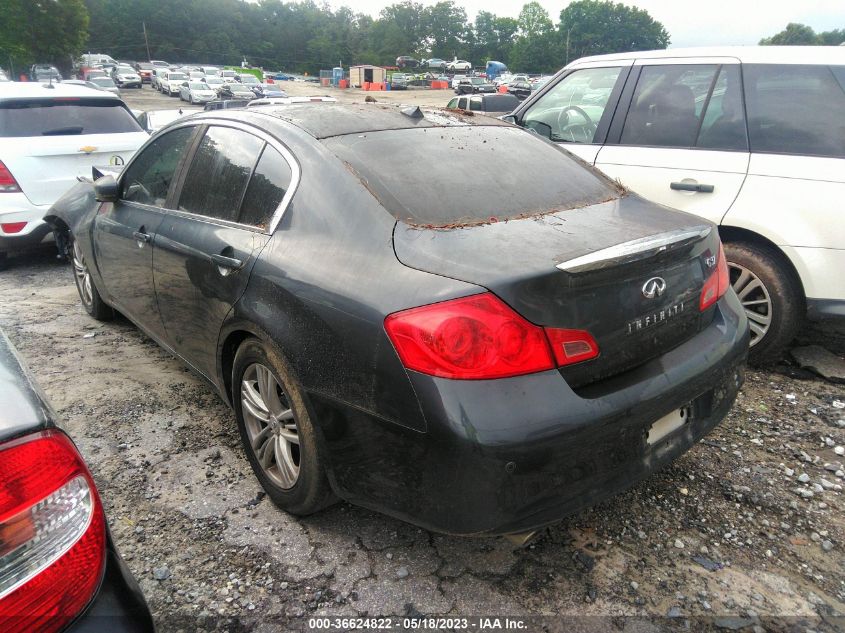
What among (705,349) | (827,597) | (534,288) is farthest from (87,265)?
(827,597)

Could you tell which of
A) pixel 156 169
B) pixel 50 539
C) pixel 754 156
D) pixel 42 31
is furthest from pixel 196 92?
pixel 50 539

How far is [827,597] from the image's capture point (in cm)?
215

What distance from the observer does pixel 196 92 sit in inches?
1620

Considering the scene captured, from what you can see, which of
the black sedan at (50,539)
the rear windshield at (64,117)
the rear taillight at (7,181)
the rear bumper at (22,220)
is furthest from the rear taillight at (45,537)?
the rear windshield at (64,117)

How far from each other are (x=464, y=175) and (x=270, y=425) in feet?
4.36

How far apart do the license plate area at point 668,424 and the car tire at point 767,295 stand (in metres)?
1.74

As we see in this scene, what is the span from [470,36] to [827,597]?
136419 mm

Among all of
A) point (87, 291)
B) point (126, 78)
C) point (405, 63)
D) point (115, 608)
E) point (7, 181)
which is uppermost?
point (405, 63)

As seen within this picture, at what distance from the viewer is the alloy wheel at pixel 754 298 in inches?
147

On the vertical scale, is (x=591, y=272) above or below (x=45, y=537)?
→ above

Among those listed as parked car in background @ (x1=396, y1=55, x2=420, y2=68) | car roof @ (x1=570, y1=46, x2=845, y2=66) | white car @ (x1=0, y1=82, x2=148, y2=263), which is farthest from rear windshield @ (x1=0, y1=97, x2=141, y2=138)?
parked car in background @ (x1=396, y1=55, x2=420, y2=68)

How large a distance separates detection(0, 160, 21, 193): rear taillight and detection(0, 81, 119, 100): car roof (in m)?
0.83

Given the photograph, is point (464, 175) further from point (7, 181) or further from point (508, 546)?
point (7, 181)

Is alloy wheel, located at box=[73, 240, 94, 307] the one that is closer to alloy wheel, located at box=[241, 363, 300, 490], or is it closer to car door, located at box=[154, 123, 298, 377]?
car door, located at box=[154, 123, 298, 377]
